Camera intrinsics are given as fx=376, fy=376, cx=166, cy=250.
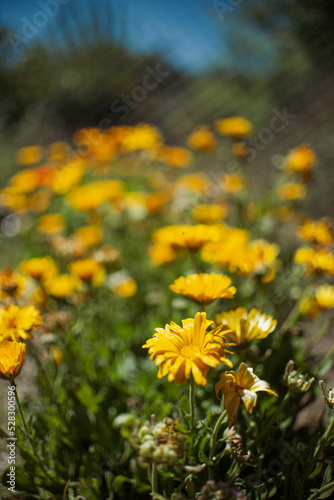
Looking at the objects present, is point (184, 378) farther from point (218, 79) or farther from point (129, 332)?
point (218, 79)

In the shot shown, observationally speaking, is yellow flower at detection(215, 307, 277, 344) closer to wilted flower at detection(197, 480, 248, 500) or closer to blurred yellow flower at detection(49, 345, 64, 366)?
wilted flower at detection(197, 480, 248, 500)

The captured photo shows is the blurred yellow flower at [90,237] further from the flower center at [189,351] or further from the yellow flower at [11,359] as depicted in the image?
the flower center at [189,351]

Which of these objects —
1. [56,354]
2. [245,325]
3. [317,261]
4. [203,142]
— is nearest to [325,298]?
[317,261]

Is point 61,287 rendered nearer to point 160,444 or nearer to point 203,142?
point 160,444

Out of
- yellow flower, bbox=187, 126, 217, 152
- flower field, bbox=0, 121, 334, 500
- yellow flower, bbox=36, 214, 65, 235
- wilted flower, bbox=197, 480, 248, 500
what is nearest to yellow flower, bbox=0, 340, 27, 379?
flower field, bbox=0, 121, 334, 500

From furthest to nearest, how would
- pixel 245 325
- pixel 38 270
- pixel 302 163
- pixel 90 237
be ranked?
pixel 90 237, pixel 302 163, pixel 38 270, pixel 245 325

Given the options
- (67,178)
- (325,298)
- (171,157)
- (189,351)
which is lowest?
(325,298)

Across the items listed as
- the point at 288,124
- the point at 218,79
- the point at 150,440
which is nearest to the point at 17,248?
the point at 150,440
